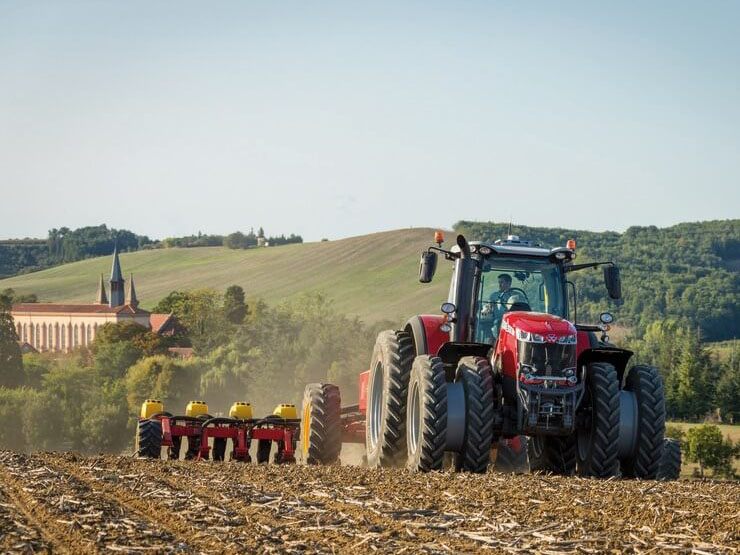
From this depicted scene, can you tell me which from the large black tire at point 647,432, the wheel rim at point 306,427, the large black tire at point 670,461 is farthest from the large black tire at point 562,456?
the wheel rim at point 306,427

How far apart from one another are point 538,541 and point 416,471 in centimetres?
594

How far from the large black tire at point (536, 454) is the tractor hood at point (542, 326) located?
2110 mm

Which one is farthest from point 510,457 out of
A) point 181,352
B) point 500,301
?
point 181,352

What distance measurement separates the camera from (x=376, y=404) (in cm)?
1730

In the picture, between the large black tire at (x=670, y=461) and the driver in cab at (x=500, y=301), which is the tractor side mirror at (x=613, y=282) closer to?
the driver in cab at (x=500, y=301)

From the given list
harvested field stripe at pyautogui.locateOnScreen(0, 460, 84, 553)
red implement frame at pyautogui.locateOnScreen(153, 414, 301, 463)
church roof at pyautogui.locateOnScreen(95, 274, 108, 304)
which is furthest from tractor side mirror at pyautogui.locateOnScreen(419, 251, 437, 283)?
church roof at pyautogui.locateOnScreen(95, 274, 108, 304)

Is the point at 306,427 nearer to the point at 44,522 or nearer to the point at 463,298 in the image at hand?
the point at 463,298

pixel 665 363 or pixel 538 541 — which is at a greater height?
pixel 538 541

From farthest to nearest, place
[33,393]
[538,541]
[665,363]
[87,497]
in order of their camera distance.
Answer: [665,363] < [33,393] < [87,497] < [538,541]

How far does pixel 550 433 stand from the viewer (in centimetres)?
1438

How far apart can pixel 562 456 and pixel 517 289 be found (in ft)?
7.09

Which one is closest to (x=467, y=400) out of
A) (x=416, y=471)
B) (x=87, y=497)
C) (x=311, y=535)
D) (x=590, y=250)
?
(x=416, y=471)

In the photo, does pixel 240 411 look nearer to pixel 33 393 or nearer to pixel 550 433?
pixel 550 433

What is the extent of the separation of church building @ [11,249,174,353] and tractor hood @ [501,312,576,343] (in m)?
A: 128
